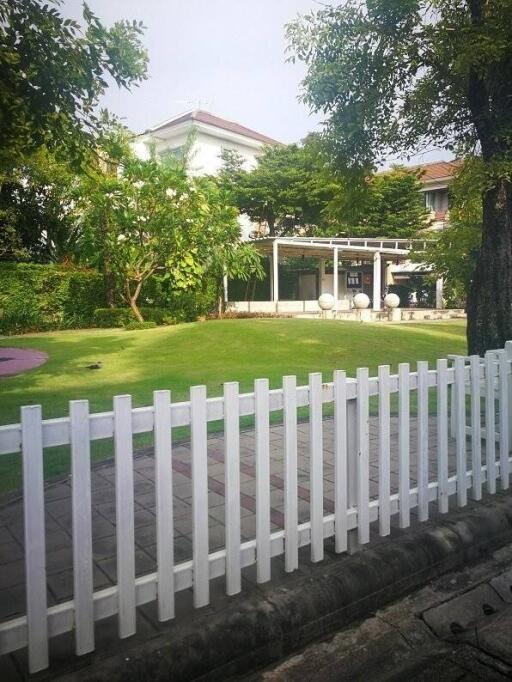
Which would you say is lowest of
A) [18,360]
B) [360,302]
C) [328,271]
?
[18,360]

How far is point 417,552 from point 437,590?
218 mm

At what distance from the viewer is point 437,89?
6363 millimetres

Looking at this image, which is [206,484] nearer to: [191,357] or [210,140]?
[191,357]

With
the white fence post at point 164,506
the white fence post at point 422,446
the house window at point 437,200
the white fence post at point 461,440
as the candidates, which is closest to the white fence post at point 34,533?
the white fence post at point 164,506

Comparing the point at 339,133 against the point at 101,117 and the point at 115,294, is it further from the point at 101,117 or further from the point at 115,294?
the point at 115,294

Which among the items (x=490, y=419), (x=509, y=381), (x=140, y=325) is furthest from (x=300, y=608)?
(x=140, y=325)

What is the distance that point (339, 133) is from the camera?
6703 mm

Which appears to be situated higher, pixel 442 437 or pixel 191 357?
pixel 442 437

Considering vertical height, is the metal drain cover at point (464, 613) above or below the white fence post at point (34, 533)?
below

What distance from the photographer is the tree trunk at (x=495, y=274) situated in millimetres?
5695

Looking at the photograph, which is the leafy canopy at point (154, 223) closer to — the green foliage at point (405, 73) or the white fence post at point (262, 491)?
the green foliage at point (405, 73)

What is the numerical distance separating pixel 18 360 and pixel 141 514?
9810mm

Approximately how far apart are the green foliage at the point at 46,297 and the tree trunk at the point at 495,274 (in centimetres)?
1801

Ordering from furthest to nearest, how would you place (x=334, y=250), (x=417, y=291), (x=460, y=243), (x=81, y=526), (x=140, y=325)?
(x=417, y=291)
(x=334, y=250)
(x=140, y=325)
(x=460, y=243)
(x=81, y=526)
